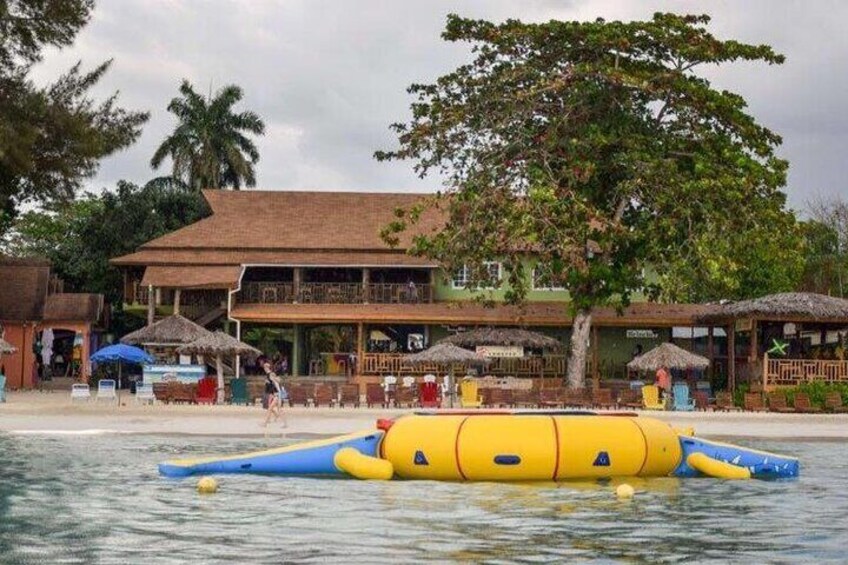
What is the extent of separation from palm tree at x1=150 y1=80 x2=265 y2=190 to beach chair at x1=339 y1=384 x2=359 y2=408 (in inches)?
1279

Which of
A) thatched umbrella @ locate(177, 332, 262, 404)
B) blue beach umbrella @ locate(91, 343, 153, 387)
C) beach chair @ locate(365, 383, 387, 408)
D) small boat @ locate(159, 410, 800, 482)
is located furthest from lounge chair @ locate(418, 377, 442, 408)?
small boat @ locate(159, 410, 800, 482)

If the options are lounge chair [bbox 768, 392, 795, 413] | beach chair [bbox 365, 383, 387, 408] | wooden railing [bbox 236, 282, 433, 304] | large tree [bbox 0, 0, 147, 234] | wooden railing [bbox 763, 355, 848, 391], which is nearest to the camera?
large tree [bbox 0, 0, 147, 234]

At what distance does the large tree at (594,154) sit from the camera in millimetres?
42250

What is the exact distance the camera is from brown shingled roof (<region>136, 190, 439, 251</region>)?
5344 cm

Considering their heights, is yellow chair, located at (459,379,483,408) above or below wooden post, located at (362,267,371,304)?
below

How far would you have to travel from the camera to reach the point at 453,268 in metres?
44.2

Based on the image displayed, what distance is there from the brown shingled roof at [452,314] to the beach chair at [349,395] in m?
9.50

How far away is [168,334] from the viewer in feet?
136

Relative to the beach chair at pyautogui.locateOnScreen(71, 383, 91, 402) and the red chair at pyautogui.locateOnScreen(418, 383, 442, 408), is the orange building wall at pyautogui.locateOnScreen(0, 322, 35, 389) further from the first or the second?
the red chair at pyautogui.locateOnScreen(418, 383, 442, 408)

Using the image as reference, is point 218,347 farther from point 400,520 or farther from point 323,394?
point 400,520

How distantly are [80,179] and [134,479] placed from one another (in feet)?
34.0

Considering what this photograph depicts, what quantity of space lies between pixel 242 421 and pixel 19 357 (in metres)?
20.5

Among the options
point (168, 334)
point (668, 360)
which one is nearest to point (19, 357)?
point (168, 334)

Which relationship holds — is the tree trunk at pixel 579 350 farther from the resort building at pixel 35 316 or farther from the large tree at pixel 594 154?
the resort building at pixel 35 316
